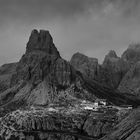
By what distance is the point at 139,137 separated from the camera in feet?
652

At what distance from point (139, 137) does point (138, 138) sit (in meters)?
0.84

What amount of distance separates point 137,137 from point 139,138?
83.6 inches

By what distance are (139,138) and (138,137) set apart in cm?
166

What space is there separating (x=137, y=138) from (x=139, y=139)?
257 cm

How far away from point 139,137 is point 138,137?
0.76m

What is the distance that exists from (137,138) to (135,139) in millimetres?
1182

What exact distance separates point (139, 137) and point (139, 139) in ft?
8.18

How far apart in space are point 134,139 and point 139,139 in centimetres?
389

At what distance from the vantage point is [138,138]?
198500 millimetres

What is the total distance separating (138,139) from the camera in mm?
197250

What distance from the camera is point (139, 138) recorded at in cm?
19788

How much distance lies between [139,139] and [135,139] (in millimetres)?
3033

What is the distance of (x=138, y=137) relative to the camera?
7854 inches

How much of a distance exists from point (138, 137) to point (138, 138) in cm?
107
